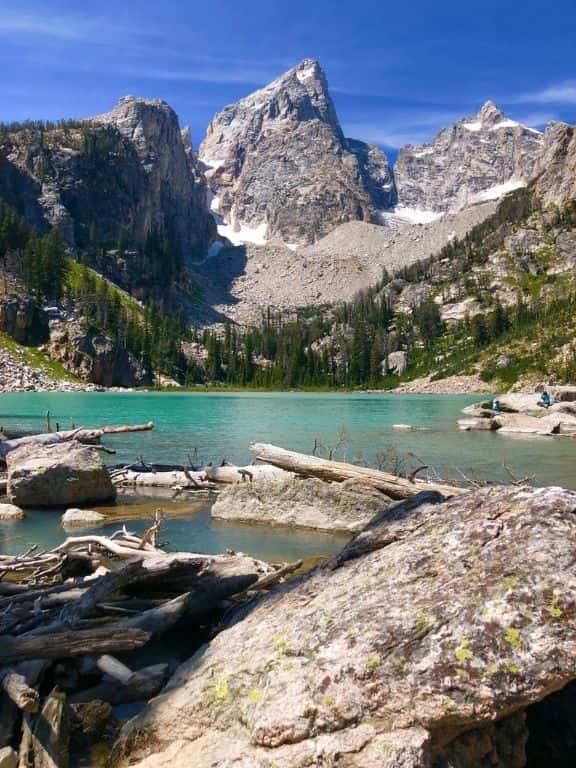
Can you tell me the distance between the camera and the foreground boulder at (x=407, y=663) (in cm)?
495

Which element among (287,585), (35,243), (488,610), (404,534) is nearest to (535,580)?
(488,610)

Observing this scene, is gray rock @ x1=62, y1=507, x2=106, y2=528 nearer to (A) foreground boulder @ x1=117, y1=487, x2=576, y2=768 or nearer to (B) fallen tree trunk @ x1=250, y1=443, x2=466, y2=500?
(B) fallen tree trunk @ x1=250, y1=443, x2=466, y2=500

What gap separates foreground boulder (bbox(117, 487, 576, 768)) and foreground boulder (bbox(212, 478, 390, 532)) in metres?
12.3

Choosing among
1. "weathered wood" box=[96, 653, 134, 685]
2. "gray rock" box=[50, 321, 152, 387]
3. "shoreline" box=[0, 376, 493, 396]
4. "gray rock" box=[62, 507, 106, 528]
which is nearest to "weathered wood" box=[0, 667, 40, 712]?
"weathered wood" box=[96, 653, 134, 685]

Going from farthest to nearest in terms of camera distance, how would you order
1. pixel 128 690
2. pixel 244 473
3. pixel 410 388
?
1. pixel 410 388
2. pixel 244 473
3. pixel 128 690

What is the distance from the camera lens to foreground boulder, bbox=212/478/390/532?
1892 cm

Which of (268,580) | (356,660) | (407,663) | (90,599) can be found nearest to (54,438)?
(268,580)

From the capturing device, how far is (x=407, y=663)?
17.2 ft

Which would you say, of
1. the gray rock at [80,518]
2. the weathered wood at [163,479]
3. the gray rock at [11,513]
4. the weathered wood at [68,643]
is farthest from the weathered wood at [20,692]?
the weathered wood at [163,479]

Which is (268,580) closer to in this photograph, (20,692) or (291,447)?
(20,692)

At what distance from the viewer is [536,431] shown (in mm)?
57656

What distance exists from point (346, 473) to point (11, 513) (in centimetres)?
1166

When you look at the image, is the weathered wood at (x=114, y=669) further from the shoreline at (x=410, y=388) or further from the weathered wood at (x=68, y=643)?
the shoreline at (x=410, y=388)

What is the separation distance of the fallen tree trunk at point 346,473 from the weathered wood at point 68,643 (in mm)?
12307
